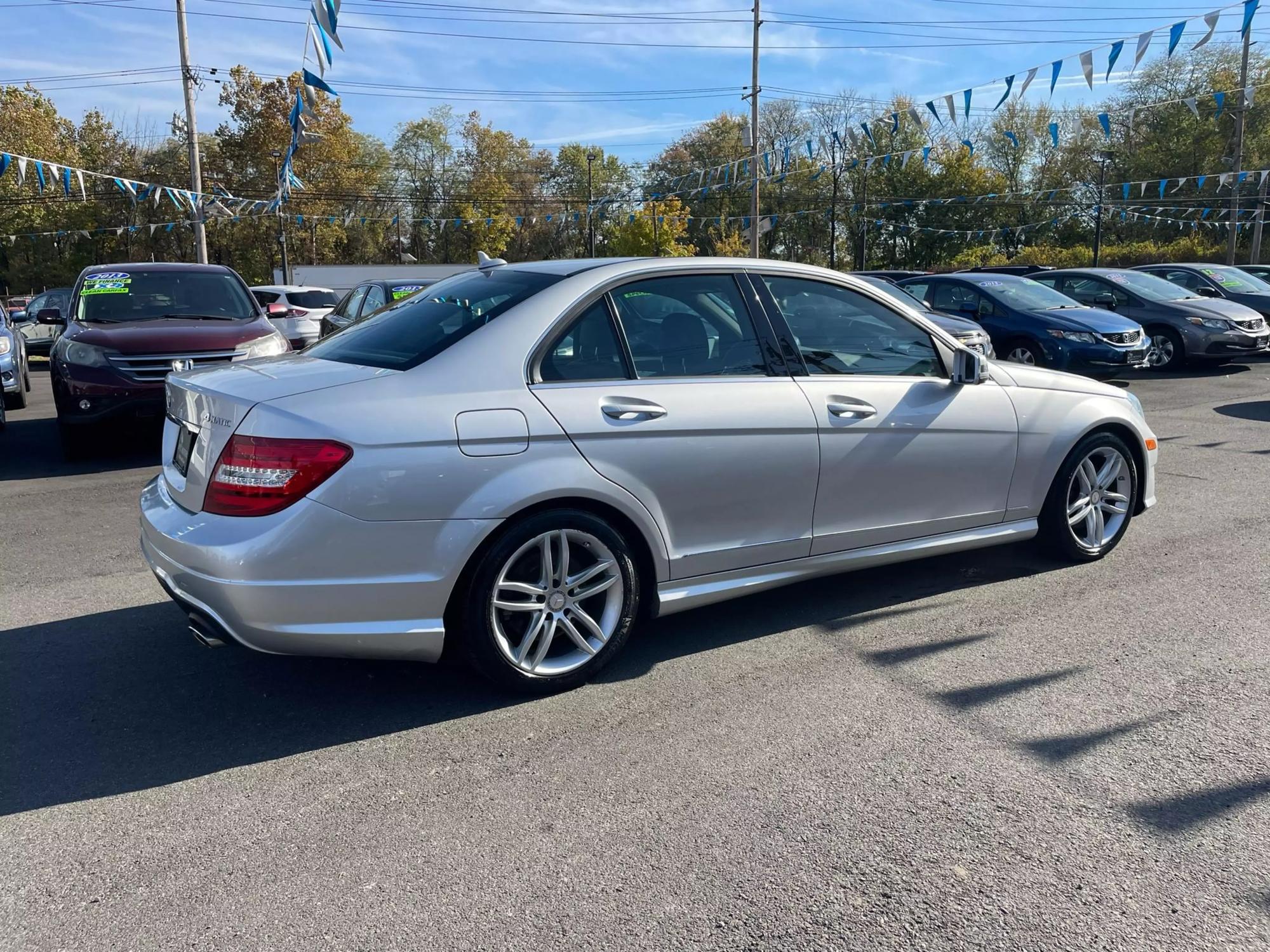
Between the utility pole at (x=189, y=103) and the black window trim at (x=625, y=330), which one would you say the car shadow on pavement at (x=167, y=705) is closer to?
the black window trim at (x=625, y=330)

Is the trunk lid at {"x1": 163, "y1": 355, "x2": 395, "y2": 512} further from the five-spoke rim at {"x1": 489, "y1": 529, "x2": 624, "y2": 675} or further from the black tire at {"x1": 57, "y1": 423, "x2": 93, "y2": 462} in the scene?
the black tire at {"x1": 57, "y1": 423, "x2": 93, "y2": 462}

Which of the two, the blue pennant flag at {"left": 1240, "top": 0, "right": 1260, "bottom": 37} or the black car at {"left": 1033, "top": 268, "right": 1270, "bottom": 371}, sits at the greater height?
the blue pennant flag at {"left": 1240, "top": 0, "right": 1260, "bottom": 37}

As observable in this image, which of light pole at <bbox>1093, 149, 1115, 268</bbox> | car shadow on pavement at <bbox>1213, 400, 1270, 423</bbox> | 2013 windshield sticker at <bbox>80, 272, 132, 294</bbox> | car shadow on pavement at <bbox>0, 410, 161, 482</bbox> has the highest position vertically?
light pole at <bbox>1093, 149, 1115, 268</bbox>

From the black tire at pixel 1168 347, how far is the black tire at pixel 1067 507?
36.6 feet

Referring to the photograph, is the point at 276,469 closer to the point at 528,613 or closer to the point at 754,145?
the point at 528,613

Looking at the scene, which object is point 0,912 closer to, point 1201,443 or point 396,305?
point 396,305

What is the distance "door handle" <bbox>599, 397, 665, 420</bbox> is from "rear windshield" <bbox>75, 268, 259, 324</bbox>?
683 centimetres

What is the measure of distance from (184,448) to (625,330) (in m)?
1.74

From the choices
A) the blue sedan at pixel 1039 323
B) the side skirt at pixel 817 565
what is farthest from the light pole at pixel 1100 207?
the side skirt at pixel 817 565

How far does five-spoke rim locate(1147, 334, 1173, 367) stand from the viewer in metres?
15.3

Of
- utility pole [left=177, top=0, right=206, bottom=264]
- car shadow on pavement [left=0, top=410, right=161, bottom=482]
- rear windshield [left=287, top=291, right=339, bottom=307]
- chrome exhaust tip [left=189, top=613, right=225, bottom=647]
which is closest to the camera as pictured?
chrome exhaust tip [left=189, top=613, right=225, bottom=647]

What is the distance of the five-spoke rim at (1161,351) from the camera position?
15328 millimetres

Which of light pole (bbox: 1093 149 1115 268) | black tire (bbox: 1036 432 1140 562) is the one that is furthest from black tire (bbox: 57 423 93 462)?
light pole (bbox: 1093 149 1115 268)

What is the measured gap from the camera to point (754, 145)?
30.2 meters
